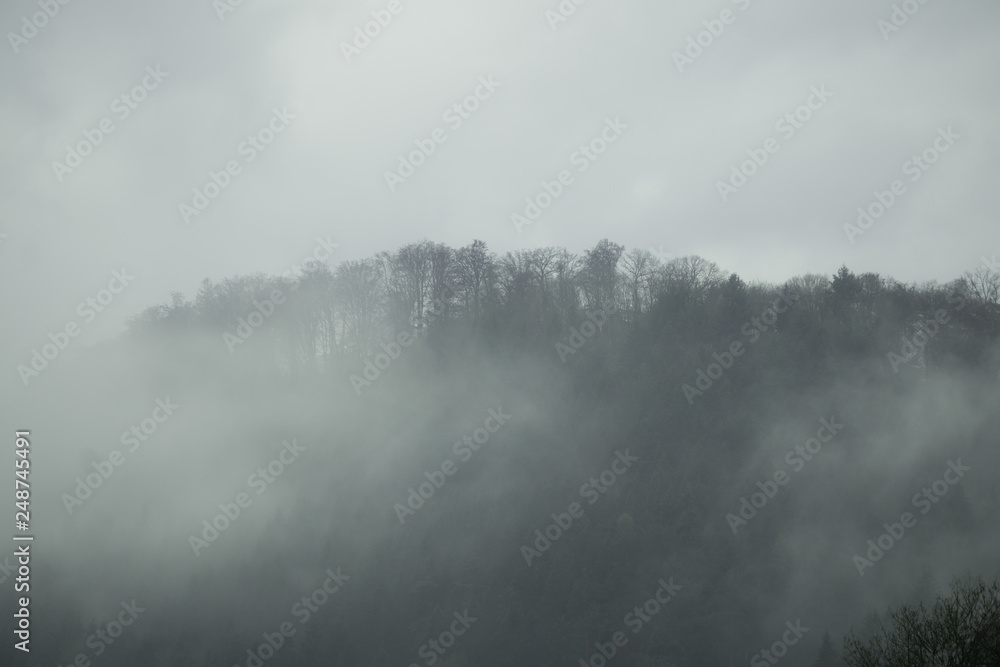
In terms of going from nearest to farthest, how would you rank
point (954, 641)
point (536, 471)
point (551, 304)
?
point (954, 641), point (536, 471), point (551, 304)

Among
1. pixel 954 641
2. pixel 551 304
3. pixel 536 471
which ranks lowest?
pixel 536 471

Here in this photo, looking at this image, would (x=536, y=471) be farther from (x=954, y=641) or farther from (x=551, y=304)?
(x=954, y=641)

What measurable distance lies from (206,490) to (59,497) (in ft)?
42.6

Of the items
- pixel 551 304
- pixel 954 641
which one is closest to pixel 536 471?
pixel 551 304

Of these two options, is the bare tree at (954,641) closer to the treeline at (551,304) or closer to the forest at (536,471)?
the forest at (536,471)

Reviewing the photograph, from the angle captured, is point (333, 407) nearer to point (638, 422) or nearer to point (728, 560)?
point (638, 422)

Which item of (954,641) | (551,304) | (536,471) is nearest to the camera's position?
(954,641)

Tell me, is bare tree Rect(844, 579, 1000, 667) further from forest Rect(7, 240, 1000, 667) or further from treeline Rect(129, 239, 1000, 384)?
treeline Rect(129, 239, 1000, 384)

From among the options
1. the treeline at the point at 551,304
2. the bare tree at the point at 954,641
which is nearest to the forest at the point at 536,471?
the treeline at the point at 551,304

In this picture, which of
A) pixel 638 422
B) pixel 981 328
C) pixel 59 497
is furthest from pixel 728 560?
pixel 59 497

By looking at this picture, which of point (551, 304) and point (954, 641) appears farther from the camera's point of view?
point (551, 304)

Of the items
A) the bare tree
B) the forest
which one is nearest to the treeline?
the forest

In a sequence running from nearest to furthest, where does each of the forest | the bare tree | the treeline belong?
1. the bare tree
2. the forest
3. the treeline

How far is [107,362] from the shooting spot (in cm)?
7969
